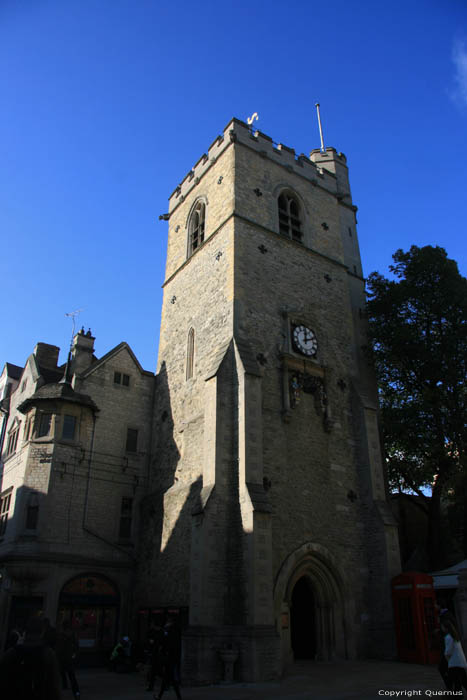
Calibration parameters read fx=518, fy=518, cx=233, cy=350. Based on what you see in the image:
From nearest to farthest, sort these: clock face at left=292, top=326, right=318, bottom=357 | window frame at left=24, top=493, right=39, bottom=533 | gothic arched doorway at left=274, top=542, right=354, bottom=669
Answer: gothic arched doorway at left=274, top=542, right=354, bottom=669 → window frame at left=24, top=493, right=39, bottom=533 → clock face at left=292, top=326, right=318, bottom=357

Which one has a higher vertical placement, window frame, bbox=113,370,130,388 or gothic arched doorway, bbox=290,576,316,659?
window frame, bbox=113,370,130,388

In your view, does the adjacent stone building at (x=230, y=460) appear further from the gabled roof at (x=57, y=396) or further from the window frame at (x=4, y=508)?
the window frame at (x=4, y=508)

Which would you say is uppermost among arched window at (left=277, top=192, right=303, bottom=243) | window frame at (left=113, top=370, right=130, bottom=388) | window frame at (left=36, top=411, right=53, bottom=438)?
arched window at (left=277, top=192, right=303, bottom=243)

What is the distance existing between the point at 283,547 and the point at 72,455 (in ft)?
28.4

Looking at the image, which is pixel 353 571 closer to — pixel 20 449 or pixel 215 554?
pixel 215 554

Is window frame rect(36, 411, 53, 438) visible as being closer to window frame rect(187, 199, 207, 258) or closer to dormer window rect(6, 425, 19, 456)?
dormer window rect(6, 425, 19, 456)

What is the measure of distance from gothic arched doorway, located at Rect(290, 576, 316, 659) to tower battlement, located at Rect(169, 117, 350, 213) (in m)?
18.1

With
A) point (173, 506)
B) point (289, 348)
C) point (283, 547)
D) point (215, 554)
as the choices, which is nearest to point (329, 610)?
point (283, 547)

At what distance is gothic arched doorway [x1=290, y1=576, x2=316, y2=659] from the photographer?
56.6 feet

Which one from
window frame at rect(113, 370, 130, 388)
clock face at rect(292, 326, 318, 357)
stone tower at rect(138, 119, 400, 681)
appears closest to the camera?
stone tower at rect(138, 119, 400, 681)

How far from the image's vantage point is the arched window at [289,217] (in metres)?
23.2

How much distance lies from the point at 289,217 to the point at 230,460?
12.4 meters

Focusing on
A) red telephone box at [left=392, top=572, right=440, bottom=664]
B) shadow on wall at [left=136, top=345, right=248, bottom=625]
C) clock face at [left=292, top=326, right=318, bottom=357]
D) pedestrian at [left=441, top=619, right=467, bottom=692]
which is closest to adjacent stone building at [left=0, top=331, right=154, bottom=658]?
shadow on wall at [left=136, top=345, right=248, bottom=625]

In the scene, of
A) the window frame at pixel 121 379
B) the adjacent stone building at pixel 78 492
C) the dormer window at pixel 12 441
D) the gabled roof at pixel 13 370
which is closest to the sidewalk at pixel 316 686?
the adjacent stone building at pixel 78 492
